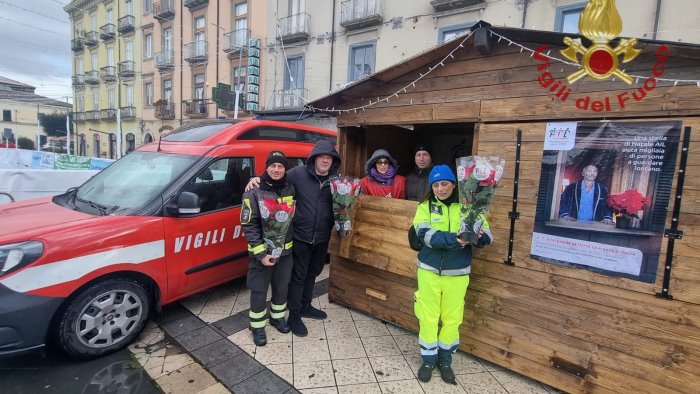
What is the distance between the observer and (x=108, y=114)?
27453 mm

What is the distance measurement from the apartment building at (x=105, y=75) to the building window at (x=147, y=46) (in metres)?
0.58

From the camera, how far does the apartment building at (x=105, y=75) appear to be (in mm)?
24688

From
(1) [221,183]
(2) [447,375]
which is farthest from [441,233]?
(1) [221,183]

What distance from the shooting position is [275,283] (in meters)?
3.29

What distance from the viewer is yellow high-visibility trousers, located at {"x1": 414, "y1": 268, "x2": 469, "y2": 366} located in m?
2.65

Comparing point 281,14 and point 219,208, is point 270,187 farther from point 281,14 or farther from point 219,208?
point 281,14

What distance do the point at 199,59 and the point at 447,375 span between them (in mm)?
21296

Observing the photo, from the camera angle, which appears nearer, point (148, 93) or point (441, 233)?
point (441, 233)

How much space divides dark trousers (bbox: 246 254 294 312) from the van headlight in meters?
1.54

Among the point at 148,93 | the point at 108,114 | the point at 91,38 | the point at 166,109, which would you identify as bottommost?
the point at 166,109

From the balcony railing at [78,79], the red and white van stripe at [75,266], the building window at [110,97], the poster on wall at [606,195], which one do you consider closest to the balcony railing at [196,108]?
the building window at [110,97]

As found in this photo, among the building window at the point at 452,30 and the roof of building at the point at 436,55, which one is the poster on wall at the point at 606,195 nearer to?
the roof of building at the point at 436,55

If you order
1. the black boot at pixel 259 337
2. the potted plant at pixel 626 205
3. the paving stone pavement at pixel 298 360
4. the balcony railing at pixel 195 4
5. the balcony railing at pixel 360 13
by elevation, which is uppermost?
the balcony railing at pixel 195 4

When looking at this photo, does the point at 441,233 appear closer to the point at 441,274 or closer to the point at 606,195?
the point at 441,274
